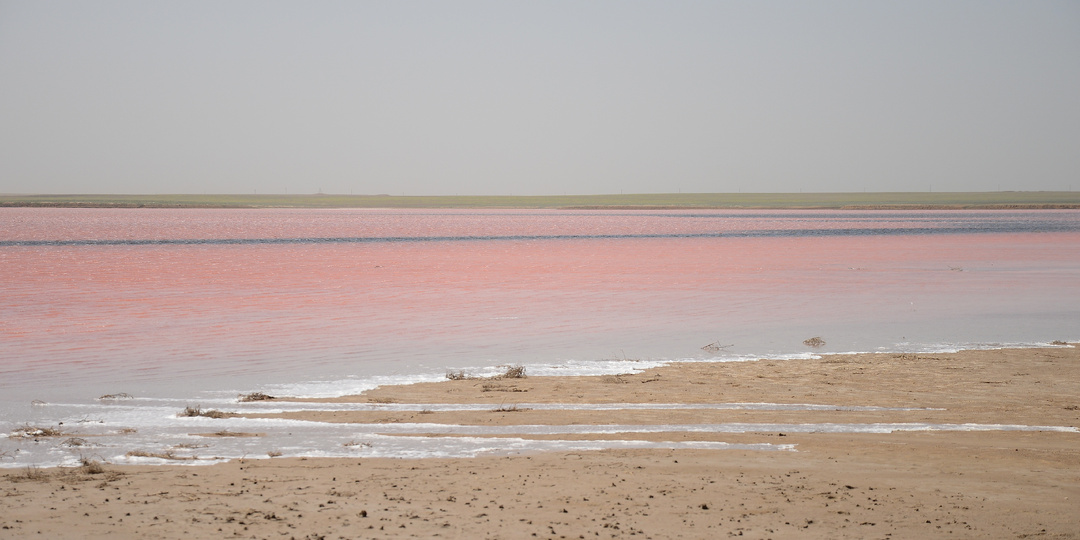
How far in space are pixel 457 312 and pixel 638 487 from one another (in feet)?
48.3

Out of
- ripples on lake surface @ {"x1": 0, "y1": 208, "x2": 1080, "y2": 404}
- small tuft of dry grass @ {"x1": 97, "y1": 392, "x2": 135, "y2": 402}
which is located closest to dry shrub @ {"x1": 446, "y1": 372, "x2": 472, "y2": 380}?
ripples on lake surface @ {"x1": 0, "y1": 208, "x2": 1080, "y2": 404}

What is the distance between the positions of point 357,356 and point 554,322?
587 centimetres

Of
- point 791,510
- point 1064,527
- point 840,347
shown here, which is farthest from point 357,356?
point 1064,527

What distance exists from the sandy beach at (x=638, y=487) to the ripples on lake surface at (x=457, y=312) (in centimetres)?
426

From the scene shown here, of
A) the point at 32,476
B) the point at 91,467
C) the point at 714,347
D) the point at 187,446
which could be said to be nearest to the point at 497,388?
the point at 187,446

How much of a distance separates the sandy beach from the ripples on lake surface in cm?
426

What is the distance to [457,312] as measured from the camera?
71.3 ft

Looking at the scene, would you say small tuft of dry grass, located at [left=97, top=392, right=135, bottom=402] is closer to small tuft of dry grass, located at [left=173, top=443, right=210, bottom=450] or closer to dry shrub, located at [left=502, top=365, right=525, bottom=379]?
small tuft of dry grass, located at [left=173, top=443, right=210, bottom=450]

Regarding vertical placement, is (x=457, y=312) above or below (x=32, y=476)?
below

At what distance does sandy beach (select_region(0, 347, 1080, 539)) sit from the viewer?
636 centimetres

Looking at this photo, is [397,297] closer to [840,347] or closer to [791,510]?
[840,347]

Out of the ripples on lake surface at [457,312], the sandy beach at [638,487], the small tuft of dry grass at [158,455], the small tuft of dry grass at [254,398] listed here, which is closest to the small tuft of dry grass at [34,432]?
the small tuft of dry grass at [158,455]

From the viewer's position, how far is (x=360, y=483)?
24.3ft

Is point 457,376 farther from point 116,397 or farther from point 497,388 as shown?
point 116,397
